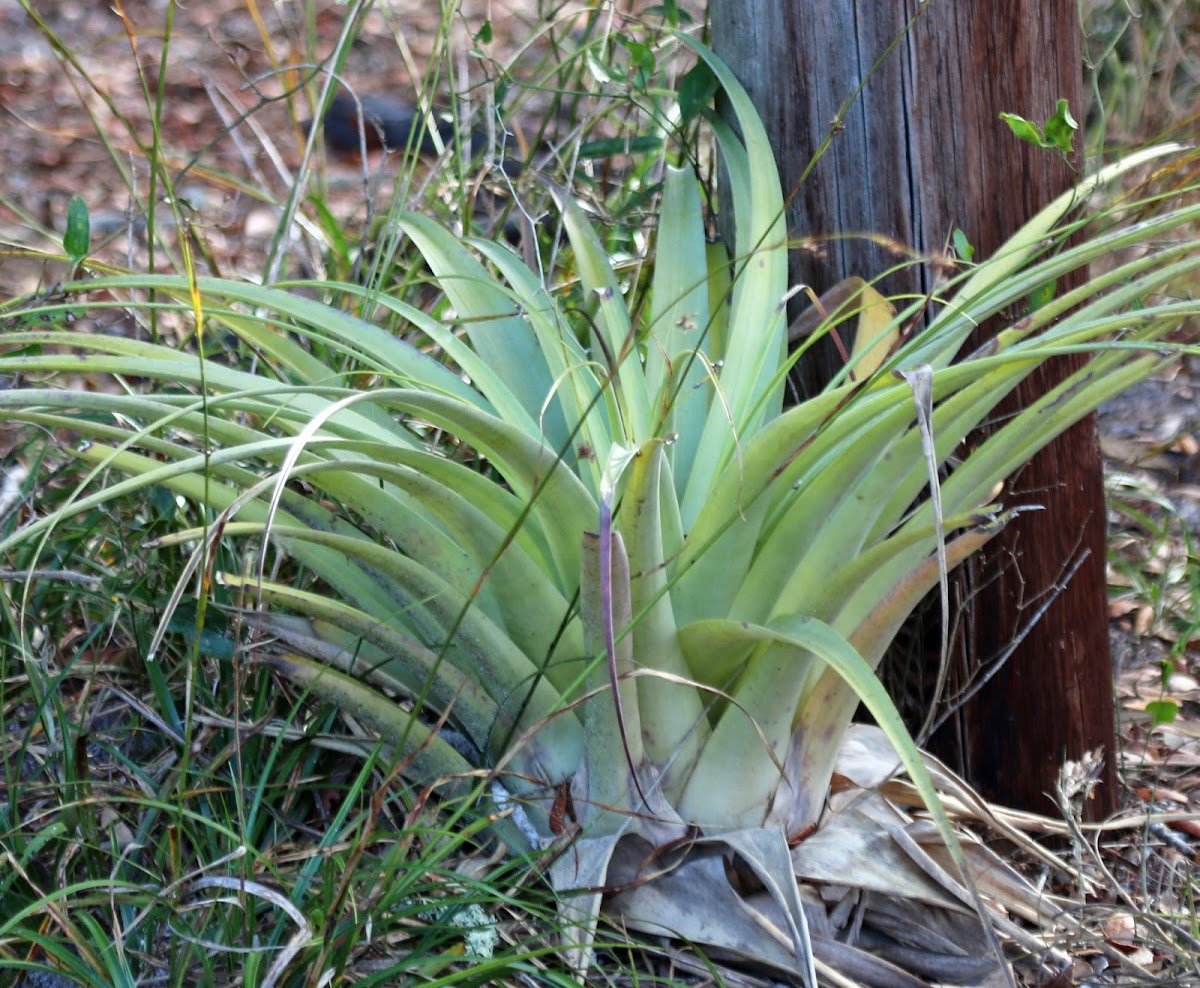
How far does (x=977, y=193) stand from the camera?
145cm

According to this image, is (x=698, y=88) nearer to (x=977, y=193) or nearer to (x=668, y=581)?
(x=977, y=193)

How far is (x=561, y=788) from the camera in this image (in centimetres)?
117

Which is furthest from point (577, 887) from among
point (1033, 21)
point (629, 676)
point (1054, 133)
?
point (1033, 21)

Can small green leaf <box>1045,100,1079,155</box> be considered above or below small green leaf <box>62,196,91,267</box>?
above

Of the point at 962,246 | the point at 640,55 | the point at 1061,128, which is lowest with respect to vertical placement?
the point at 962,246

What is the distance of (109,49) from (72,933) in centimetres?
355

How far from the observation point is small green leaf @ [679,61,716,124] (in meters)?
1.54

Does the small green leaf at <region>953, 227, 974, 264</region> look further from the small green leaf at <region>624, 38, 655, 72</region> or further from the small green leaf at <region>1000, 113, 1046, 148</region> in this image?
the small green leaf at <region>624, 38, 655, 72</region>

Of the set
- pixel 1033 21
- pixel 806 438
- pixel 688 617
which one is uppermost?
pixel 1033 21

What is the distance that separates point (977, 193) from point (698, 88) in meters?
0.40

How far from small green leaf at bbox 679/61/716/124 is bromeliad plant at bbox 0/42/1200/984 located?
40cm

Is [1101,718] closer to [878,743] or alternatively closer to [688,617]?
[878,743]

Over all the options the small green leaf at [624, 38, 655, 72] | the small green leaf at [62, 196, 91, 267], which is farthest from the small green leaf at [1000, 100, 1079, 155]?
the small green leaf at [62, 196, 91, 267]

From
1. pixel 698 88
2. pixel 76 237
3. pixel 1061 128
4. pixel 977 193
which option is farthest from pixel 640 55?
pixel 76 237
